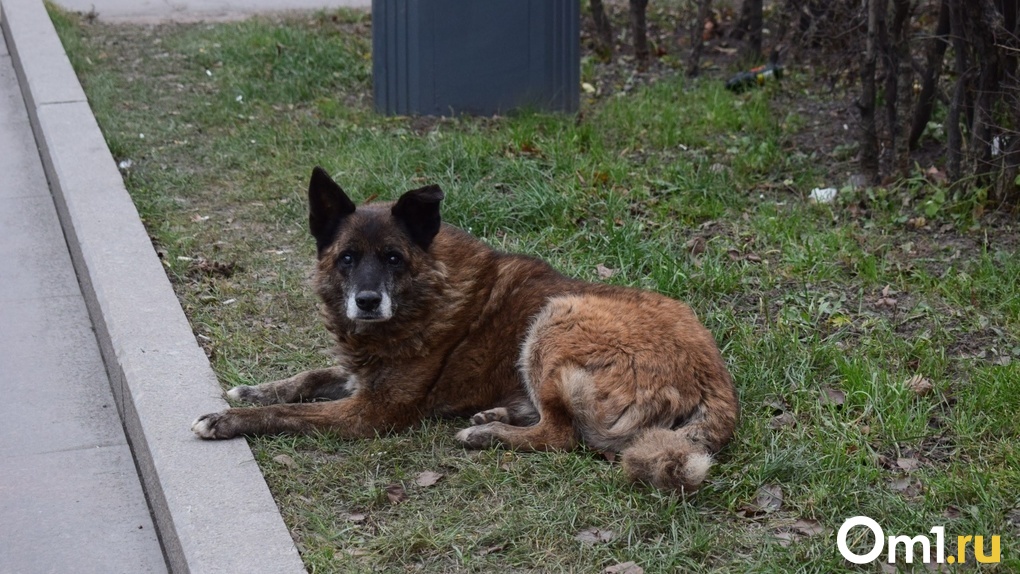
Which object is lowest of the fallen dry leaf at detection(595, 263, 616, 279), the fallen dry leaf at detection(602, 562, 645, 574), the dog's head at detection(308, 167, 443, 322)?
the fallen dry leaf at detection(602, 562, 645, 574)

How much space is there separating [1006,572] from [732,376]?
64.5 inches

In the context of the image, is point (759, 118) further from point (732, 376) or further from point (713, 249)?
point (732, 376)

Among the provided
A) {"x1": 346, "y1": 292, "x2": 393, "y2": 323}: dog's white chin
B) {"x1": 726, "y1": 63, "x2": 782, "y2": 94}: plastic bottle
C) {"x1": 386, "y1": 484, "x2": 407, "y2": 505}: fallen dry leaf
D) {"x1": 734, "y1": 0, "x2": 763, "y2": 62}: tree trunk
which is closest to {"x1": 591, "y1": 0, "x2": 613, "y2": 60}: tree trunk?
{"x1": 734, "y1": 0, "x2": 763, "y2": 62}: tree trunk

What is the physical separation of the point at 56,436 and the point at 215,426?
920 mm

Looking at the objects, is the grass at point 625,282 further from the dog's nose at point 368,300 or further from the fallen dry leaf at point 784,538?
the dog's nose at point 368,300

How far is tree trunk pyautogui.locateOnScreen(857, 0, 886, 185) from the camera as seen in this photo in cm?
704

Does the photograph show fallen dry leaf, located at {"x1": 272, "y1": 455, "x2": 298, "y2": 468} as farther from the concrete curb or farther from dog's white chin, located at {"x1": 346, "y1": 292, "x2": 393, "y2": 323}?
dog's white chin, located at {"x1": 346, "y1": 292, "x2": 393, "y2": 323}

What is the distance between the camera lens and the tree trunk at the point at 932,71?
23.3 feet

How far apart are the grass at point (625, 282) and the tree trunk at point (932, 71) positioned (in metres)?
0.61

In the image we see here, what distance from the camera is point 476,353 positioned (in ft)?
16.1

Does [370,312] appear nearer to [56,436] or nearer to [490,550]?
[490,550]

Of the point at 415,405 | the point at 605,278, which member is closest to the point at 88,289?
the point at 415,405

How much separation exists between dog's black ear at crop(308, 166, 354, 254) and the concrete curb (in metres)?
0.82

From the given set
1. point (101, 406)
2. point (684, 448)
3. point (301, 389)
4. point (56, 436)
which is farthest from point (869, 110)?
point (56, 436)
